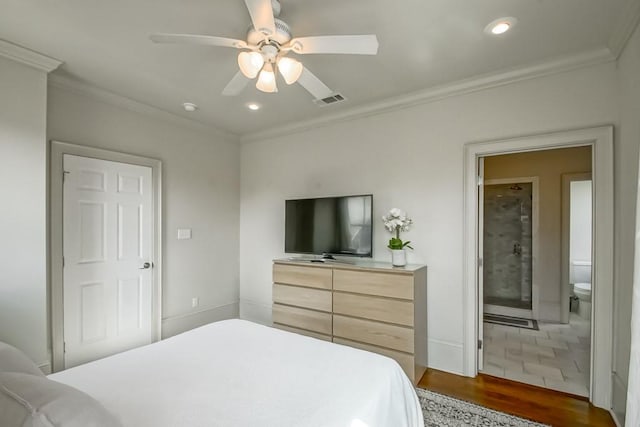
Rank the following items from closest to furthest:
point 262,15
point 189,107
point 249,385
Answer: point 249,385 < point 262,15 < point 189,107

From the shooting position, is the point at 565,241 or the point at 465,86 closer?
A: the point at 465,86

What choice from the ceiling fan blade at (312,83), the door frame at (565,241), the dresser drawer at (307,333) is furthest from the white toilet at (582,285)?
the ceiling fan blade at (312,83)

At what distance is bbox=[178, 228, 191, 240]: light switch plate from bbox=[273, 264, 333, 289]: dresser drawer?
121cm

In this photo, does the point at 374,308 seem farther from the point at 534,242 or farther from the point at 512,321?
the point at 534,242

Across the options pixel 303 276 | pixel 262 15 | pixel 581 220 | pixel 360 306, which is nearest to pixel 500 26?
pixel 262 15

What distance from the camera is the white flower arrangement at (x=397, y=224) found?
2887 mm

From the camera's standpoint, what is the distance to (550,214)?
434cm

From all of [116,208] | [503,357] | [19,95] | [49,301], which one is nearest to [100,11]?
[19,95]

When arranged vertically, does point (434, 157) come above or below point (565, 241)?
above

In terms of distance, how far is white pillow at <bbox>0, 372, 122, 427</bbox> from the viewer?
2.27 feet

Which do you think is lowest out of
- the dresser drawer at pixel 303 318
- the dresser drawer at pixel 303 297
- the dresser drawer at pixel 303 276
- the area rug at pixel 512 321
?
the area rug at pixel 512 321

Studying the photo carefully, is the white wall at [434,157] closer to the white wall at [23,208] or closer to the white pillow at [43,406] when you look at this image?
the white wall at [23,208]

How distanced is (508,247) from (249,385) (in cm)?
499

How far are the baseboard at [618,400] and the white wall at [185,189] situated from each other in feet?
13.0
